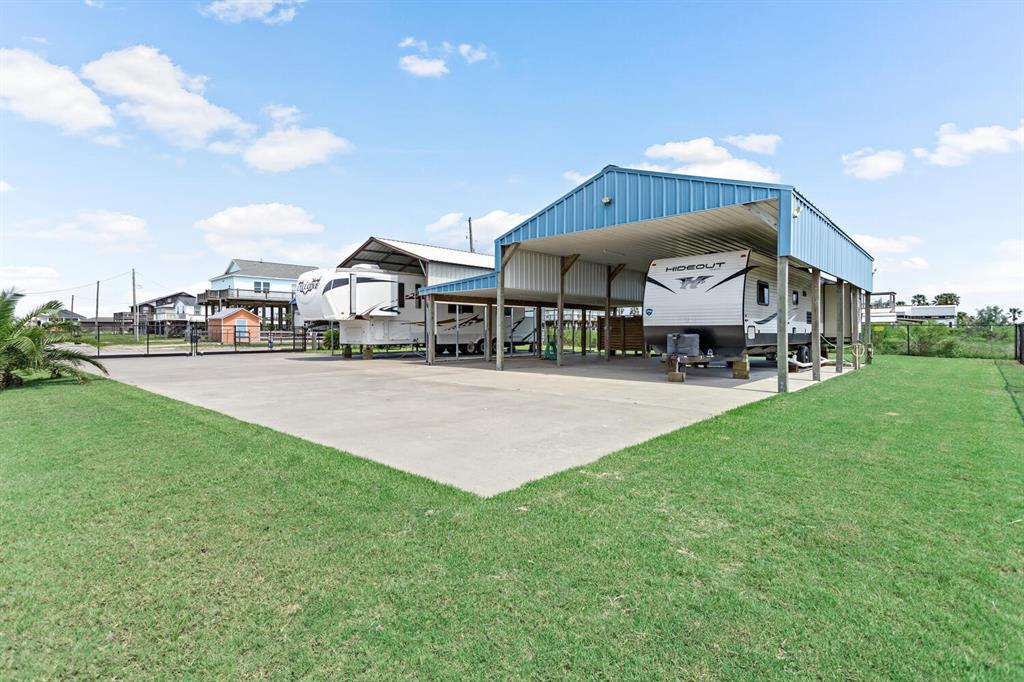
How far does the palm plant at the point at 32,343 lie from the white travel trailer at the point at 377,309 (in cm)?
912

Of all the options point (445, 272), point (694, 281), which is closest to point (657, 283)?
point (694, 281)

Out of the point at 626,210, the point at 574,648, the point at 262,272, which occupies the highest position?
the point at 262,272

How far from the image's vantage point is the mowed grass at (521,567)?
232 centimetres

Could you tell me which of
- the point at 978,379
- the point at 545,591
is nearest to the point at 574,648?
the point at 545,591

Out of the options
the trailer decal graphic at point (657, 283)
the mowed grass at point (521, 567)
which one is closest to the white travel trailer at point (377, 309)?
the trailer decal graphic at point (657, 283)

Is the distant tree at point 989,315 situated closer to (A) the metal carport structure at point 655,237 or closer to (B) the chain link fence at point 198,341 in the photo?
(A) the metal carport structure at point 655,237

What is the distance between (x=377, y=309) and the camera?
2230 cm

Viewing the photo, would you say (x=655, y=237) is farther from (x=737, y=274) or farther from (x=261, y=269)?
(x=261, y=269)

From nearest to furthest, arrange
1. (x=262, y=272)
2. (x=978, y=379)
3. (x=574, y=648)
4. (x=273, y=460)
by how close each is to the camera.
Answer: (x=574, y=648)
(x=273, y=460)
(x=978, y=379)
(x=262, y=272)

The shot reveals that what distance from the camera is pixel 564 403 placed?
9.58 m

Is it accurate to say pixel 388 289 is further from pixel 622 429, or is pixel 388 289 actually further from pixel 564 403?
pixel 622 429

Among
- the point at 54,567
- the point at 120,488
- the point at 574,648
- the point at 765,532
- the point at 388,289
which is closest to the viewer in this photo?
the point at 574,648

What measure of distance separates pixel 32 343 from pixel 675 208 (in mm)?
15040

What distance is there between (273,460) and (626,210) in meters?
10.5
